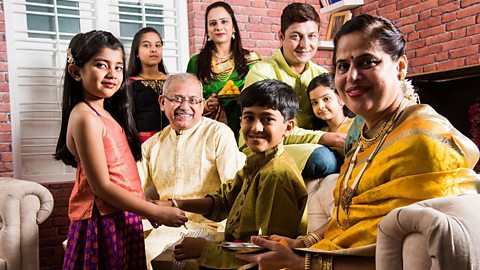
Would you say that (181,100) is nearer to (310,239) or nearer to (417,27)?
(310,239)

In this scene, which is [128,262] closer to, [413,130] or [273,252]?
[273,252]

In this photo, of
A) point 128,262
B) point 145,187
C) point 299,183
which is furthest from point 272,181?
point 145,187

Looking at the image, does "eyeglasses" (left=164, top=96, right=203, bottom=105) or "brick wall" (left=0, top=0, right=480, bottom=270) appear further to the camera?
"brick wall" (left=0, top=0, right=480, bottom=270)

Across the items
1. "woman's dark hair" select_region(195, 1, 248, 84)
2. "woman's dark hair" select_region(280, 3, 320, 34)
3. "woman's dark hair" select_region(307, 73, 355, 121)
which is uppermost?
"woman's dark hair" select_region(280, 3, 320, 34)

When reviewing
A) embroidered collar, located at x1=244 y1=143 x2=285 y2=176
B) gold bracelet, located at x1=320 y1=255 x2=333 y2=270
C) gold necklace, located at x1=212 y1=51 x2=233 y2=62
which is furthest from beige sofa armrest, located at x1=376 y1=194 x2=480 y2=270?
gold necklace, located at x1=212 y1=51 x2=233 y2=62

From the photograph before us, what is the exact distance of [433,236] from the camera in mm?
960

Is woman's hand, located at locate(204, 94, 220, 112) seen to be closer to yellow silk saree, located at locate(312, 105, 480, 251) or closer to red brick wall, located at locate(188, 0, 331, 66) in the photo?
yellow silk saree, located at locate(312, 105, 480, 251)

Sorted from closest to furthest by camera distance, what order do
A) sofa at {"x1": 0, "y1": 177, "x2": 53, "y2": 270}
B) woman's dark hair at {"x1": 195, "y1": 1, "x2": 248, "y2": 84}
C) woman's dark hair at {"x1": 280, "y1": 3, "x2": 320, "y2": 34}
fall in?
1. woman's dark hair at {"x1": 280, "y1": 3, "x2": 320, "y2": 34}
2. sofa at {"x1": 0, "y1": 177, "x2": 53, "y2": 270}
3. woman's dark hair at {"x1": 195, "y1": 1, "x2": 248, "y2": 84}

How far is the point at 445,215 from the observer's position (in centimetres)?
98

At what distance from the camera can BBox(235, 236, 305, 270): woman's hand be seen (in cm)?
128

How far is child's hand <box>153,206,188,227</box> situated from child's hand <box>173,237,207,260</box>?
13cm

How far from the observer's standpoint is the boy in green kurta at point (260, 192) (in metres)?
1.62

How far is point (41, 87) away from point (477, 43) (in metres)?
3.73

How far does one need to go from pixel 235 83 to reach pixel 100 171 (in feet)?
5.50
